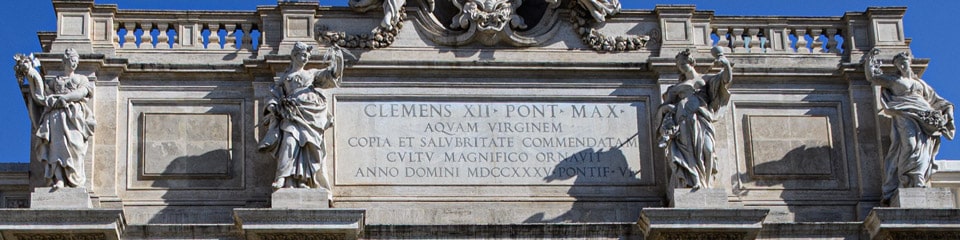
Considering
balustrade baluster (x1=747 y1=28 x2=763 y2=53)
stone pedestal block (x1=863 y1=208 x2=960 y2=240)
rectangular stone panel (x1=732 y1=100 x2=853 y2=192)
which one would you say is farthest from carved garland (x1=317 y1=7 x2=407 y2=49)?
stone pedestal block (x1=863 y1=208 x2=960 y2=240)

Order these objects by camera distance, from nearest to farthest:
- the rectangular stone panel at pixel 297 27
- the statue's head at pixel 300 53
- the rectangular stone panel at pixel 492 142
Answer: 1. the statue's head at pixel 300 53
2. the rectangular stone panel at pixel 492 142
3. the rectangular stone panel at pixel 297 27

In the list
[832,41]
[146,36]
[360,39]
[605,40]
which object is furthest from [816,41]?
[146,36]

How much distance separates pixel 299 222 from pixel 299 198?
1.39 ft

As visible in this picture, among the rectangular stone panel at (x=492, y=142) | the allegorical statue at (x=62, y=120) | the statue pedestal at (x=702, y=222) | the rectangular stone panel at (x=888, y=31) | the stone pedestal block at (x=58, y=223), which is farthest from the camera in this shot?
the rectangular stone panel at (x=888, y=31)

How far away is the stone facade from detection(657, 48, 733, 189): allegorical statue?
39 cm

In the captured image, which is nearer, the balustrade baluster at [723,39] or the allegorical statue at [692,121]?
the allegorical statue at [692,121]

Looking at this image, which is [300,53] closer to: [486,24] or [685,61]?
[486,24]

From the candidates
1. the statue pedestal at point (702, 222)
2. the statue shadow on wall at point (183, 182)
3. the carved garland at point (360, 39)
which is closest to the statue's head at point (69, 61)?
the statue shadow on wall at point (183, 182)

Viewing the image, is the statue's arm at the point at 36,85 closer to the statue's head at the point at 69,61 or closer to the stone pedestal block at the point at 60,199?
the statue's head at the point at 69,61

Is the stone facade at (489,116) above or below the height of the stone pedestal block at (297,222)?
above

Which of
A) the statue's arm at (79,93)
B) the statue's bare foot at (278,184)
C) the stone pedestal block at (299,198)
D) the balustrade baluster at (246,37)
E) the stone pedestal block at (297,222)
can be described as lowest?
the stone pedestal block at (297,222)

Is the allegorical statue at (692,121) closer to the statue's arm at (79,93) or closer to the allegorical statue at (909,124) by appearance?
the allegorical statue at (909,124)

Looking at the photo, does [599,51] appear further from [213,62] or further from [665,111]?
[213,62]

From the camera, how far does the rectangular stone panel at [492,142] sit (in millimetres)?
27578
